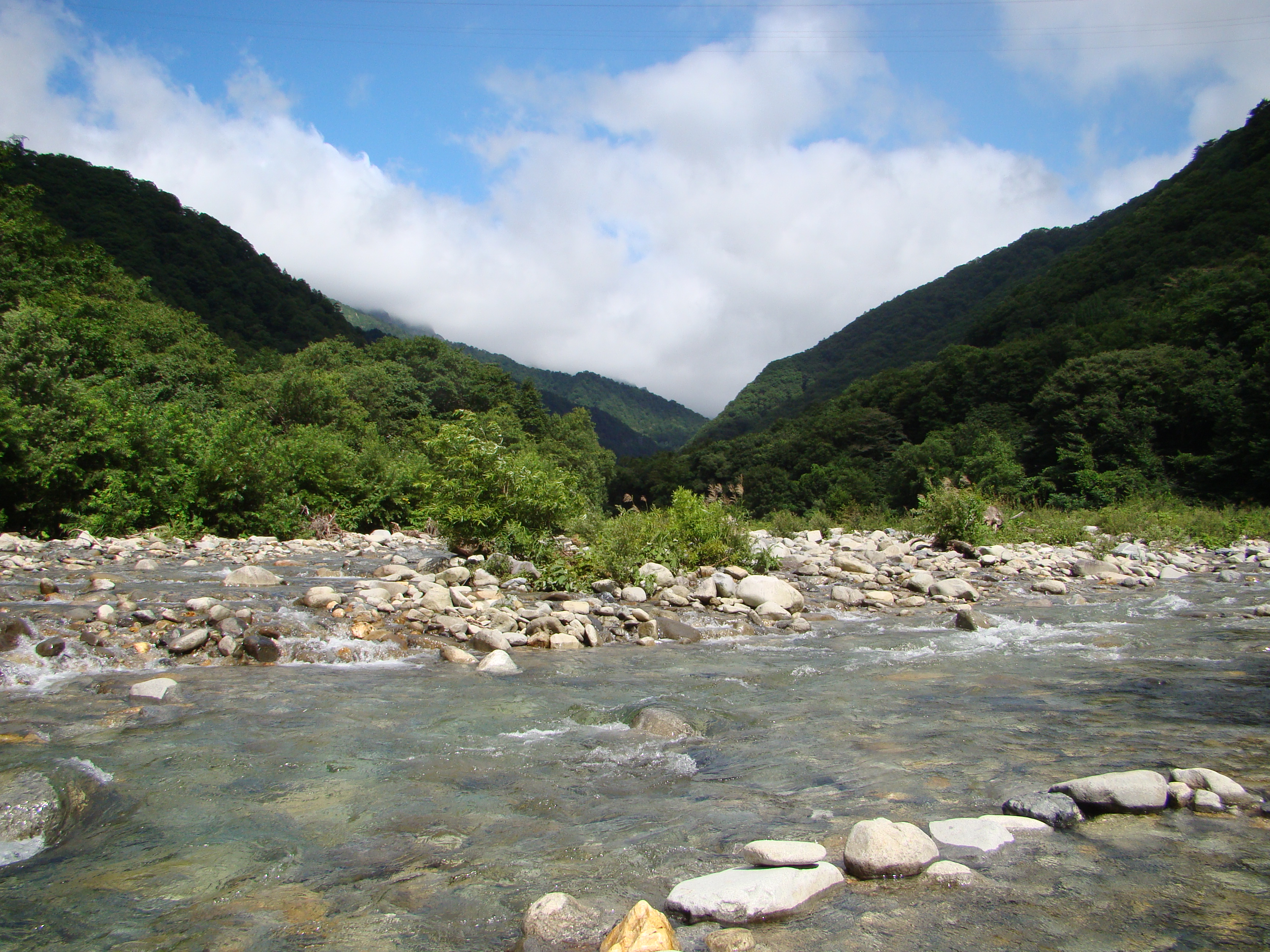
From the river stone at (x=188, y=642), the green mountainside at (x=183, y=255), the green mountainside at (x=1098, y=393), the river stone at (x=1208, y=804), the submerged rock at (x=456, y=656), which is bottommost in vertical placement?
the submerged rock at (x=456, y=656)

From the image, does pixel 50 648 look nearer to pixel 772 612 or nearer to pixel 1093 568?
pixel 772 612

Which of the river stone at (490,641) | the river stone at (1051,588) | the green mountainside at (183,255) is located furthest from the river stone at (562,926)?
the green mountainside at (183,255)

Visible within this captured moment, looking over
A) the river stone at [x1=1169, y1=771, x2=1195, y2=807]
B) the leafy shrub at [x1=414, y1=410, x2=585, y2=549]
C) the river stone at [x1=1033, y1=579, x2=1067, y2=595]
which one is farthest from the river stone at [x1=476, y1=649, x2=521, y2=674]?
the river stone at [x1=1033, y1=579, x2=1067, y2=595]

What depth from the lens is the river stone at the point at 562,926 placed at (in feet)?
7.82

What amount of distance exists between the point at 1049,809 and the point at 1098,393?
3117cm

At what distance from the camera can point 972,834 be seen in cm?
305

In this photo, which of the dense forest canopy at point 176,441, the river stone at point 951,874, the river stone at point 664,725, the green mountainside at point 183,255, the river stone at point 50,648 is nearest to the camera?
the river stone at point 951,874

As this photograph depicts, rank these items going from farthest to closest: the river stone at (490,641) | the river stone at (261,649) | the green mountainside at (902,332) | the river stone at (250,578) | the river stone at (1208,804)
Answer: the green mountainside at (902,332) → the river stone at (250,578) → the river stone at (490,641) → the river stone at (261,649) → the river stone at (1208,804)

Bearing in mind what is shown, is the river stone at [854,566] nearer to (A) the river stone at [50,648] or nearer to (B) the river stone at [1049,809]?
(B) the river stone at [1049,809]

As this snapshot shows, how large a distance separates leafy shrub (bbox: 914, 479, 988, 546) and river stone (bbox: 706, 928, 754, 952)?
14.4 m

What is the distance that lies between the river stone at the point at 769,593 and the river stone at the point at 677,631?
158 cm

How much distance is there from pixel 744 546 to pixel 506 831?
945cm

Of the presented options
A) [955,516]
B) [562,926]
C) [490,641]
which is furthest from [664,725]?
[955,516]

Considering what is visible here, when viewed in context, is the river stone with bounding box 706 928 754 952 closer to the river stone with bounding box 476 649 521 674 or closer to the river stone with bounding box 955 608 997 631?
the river stone with bounding box 476 649 521 674
